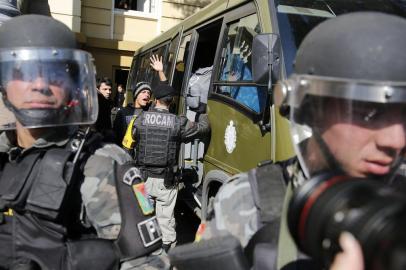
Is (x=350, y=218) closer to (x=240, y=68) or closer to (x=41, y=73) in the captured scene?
(x=41, y=73)

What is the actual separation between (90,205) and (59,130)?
0.34m

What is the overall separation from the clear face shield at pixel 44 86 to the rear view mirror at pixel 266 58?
50.1 inches

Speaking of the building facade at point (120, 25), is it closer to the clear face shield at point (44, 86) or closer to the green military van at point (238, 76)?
the green military van at point (238, 76)

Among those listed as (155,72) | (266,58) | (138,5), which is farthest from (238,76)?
(138,5)

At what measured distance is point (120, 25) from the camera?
12.2 metres

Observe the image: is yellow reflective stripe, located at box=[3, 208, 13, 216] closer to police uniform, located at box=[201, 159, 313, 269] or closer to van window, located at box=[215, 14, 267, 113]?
police uniform, located at box=[201, 159, 313, 269]

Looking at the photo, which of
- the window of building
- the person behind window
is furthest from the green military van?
the window of building

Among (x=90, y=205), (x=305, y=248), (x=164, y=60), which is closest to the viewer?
(x=305, y=248)

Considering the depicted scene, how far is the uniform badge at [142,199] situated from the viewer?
5.77ft

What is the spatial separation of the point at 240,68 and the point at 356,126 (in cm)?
242

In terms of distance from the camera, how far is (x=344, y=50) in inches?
52.7

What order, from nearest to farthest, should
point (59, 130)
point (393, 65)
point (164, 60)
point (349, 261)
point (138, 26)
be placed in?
point (349, 261)
point (393, 65)
point (59, 130)
point (164, 60)
point (138, 26)

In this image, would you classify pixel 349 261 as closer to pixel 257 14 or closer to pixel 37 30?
pixel 37 30

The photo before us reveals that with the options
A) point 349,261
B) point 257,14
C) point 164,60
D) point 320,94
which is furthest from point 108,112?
point 349,261
